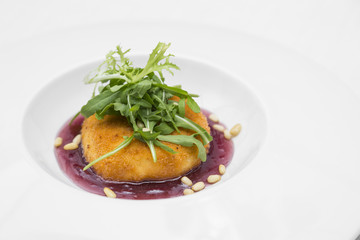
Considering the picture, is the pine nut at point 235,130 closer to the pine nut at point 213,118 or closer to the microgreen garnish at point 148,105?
the pine nut at point 213,118

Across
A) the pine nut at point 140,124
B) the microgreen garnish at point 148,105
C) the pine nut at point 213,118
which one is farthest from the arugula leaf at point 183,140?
the pine nut at point 213,118

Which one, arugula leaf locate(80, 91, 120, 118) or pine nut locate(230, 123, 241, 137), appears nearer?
arugula leaf locate(80, 91, 120, 118)

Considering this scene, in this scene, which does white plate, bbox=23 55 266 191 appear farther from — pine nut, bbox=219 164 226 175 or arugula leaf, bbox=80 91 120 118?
arugula leaf, bbox=80 91 120 118

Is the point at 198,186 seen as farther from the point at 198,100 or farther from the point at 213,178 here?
the point at 198,100

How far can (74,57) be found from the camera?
428 centimetres

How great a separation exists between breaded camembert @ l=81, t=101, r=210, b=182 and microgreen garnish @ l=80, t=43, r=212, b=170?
0.28 feet

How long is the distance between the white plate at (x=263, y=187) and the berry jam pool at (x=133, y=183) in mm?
423

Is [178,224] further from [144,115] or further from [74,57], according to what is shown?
[74,57]

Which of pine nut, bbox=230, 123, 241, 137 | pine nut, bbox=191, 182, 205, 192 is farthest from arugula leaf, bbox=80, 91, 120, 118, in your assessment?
pine nut, bbox=230, 123, 241, 137

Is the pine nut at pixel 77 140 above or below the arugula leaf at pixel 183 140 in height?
below

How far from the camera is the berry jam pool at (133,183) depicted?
3.22 metres

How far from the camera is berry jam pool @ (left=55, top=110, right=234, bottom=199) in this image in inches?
127

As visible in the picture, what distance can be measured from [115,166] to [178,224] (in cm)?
91

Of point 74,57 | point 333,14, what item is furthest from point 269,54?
point 74,57
